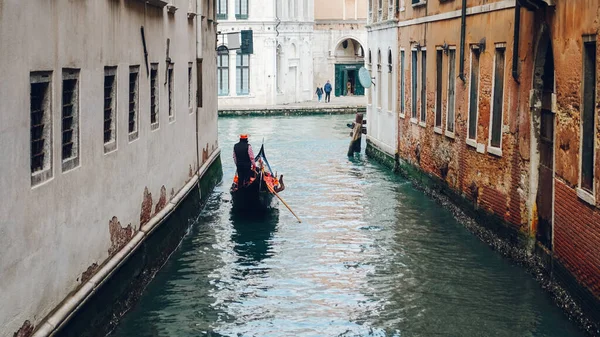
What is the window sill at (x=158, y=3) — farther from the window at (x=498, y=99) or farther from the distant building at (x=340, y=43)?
the distant building at (x=340, y=43)

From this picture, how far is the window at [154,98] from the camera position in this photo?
1428 cm

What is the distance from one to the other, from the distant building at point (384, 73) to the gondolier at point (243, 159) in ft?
22.7

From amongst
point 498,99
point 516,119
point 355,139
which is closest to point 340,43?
point 355,139

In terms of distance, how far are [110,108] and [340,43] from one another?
4822cm

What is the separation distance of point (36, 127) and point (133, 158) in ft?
12.4

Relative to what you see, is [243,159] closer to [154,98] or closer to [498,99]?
[154,98]

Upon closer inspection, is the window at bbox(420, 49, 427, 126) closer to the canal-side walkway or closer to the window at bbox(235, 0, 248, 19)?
the canal-side walkway

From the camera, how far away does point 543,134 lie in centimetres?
1309

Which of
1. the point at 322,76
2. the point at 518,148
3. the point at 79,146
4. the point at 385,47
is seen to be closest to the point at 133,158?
the point at 79,146

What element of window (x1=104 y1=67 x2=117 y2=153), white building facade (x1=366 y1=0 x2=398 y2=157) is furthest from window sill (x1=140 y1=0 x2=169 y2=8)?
white building facade (x1=366 y1=0 x2=398 y2=157)

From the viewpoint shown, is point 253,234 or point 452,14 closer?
point 253,234

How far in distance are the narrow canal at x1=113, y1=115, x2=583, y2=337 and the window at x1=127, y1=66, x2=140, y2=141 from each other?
1814 mm

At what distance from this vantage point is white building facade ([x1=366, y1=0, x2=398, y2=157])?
24.9 meters

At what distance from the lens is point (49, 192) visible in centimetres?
845
